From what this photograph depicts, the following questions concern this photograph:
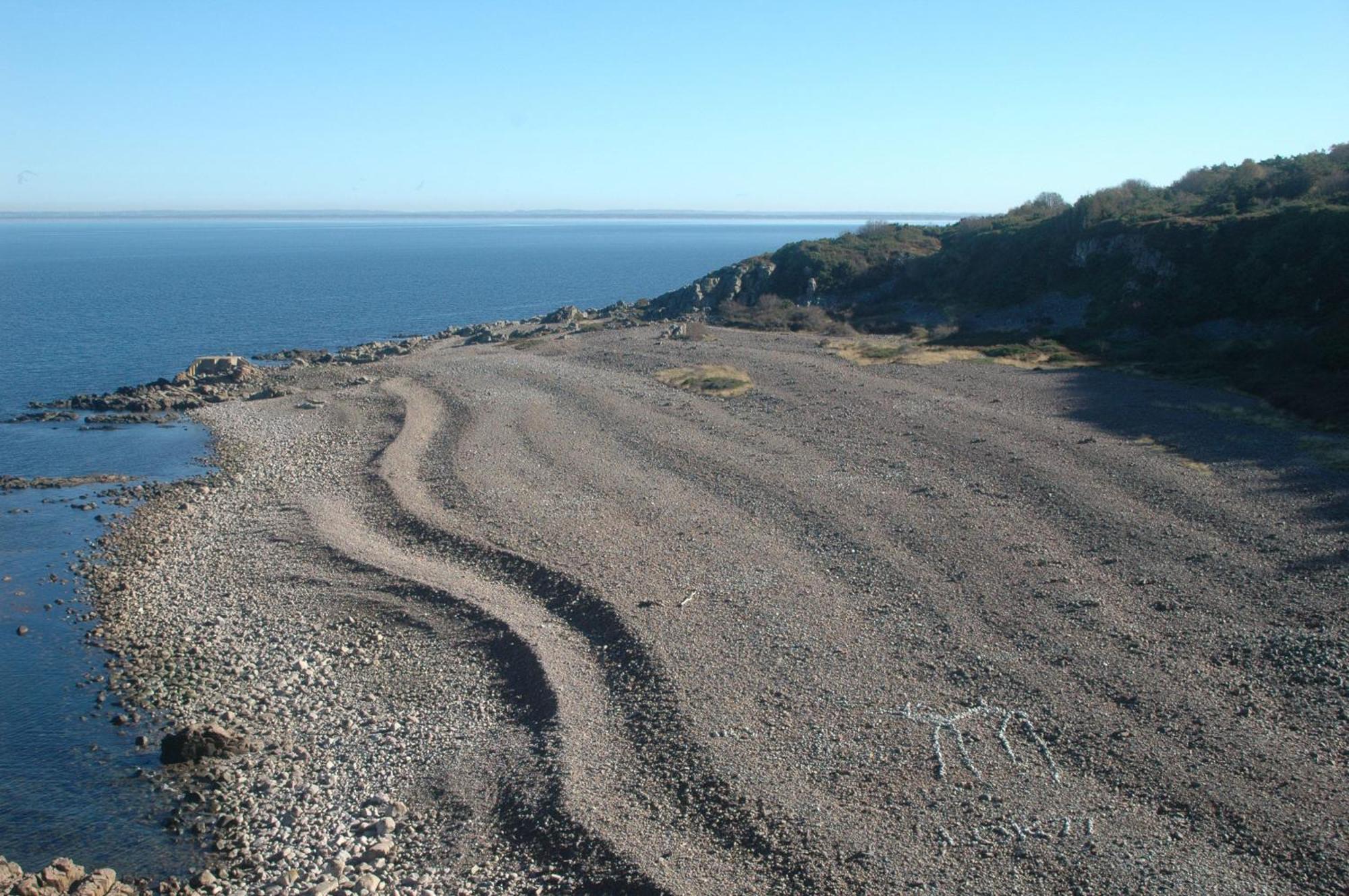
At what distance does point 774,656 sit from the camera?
1434 cm

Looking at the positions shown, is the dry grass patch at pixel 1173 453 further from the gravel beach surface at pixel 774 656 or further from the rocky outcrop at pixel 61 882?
the rocky outcrop at pixel 61 882

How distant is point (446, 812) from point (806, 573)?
7904 mm

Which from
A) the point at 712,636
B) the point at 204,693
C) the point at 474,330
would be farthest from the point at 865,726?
the point at 474,330

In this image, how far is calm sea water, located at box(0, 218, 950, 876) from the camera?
1243 centimetres

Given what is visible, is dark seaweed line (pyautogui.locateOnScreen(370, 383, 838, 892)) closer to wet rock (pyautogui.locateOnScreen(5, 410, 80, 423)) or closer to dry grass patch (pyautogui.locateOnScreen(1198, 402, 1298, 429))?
dry grass patch (pyautogui.locateOnScreen(1198, 402, 1298, 429))

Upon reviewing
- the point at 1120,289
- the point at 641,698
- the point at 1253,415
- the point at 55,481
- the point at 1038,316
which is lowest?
the point at 55,481

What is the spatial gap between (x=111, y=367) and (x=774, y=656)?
44.4 meters

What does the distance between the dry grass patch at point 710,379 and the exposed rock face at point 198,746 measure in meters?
21.3

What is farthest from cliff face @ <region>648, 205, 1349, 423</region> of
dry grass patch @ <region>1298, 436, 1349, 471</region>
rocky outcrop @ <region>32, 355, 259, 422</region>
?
rocky outcrop @ <region>32, 355, 259, 422</region>

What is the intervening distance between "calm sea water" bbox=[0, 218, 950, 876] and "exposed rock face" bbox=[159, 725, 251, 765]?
48 centimetres

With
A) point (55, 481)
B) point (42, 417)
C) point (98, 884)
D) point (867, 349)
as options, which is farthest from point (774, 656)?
point (42, 417)

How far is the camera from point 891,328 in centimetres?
4356

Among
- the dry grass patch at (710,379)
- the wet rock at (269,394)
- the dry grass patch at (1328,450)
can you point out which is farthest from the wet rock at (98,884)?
the wet rock at (269,394)

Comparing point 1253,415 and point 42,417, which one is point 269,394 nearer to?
point 42,417
